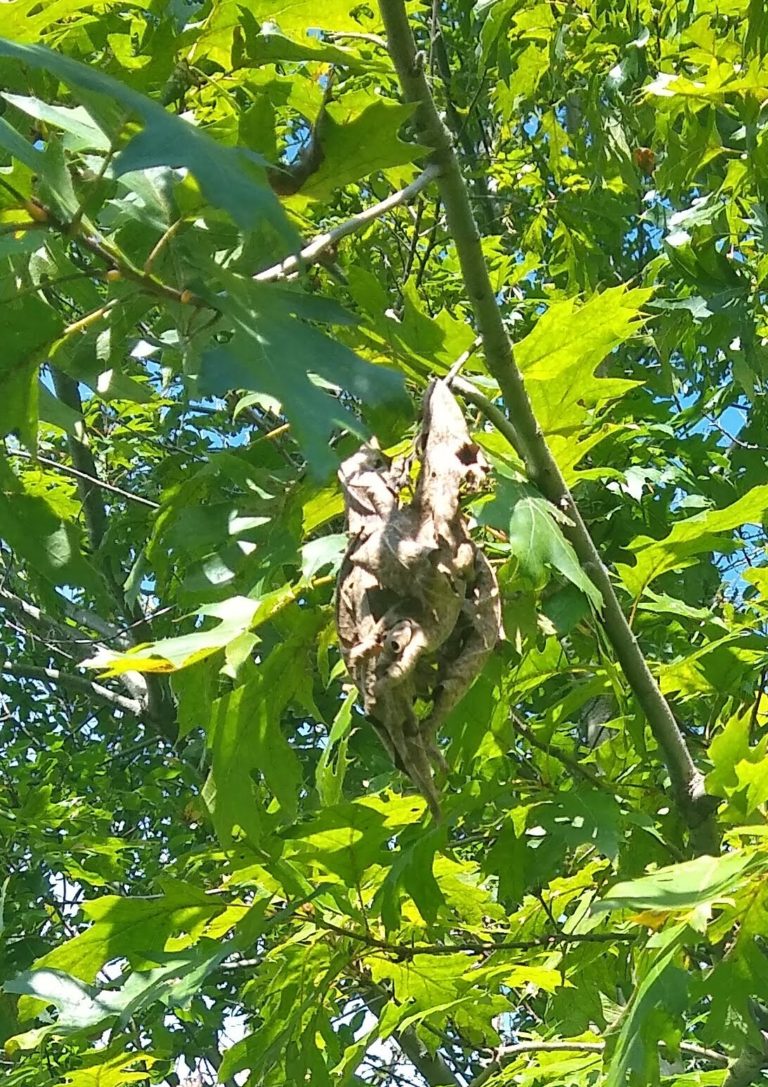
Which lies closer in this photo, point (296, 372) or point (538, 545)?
point (296, 372)

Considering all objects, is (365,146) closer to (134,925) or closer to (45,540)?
(45,540)

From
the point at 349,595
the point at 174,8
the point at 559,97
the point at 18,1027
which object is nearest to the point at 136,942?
the point at 349,595

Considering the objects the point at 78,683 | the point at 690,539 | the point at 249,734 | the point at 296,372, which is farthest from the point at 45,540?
the point at 78,683

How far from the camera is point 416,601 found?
1.02 metres

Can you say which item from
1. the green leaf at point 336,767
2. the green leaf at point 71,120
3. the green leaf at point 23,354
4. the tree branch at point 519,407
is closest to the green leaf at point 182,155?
the green leaf at point 71,120

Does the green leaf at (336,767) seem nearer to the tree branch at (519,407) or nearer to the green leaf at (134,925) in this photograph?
the green leaf at (134,925)

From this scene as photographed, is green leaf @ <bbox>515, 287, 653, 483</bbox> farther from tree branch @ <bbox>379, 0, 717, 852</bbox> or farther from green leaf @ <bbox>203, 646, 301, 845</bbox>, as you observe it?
green leaf @ <bbox>203, 646, 301, 845</bbox>

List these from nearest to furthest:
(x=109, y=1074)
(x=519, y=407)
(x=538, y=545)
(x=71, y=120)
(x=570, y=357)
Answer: (x=71, y=120) → (x=538, y=545) → (x=519, y=407) → (x=570, y=357) → (x=109, y=1074)

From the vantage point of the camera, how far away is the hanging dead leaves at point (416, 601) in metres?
1.01

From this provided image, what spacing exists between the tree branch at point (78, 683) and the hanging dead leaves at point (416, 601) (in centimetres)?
400

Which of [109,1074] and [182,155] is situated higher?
[182,155]

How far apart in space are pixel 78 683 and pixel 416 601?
4232mm

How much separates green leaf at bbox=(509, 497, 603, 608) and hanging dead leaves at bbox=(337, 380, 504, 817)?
0.32 ft

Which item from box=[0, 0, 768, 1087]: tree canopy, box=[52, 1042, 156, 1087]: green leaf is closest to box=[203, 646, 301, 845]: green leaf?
box=[0, 0, 768, 1087]: tree canopy
